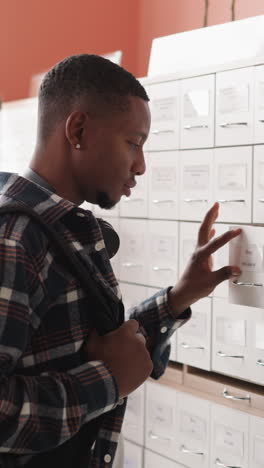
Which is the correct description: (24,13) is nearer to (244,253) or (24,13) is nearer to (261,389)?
(244,253)

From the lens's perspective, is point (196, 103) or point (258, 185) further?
point (196, 103)

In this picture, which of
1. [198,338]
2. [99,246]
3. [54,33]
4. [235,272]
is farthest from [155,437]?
[54,33]

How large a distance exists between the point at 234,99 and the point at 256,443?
3.53 ft

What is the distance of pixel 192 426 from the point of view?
1906 mm

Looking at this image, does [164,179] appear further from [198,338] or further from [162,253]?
[198,338]

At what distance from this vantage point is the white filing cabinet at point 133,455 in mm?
2080

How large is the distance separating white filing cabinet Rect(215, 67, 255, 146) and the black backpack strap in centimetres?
98

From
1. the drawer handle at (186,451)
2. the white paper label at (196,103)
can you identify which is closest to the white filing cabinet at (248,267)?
the white paper label at (196,103)

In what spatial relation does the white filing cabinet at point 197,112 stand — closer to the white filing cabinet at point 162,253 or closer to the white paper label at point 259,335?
the white filing cabinet at point 162,253

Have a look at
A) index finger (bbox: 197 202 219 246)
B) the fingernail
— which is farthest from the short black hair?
the fingernail

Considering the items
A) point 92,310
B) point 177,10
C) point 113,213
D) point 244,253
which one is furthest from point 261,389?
point 177,10

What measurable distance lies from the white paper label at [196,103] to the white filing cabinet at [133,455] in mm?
1238

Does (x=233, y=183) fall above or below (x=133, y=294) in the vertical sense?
above

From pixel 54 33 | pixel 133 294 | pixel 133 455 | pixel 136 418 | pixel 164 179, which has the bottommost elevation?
pixel 133 455
